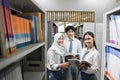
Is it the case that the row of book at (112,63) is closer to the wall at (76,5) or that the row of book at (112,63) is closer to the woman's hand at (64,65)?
the woman's hand at (64,65)

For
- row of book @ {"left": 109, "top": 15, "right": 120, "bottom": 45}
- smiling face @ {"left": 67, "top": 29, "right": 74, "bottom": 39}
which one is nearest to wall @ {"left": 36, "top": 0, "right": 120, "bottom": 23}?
smiling face @ {"left": 67, "top": 29, "right": 74, "bottom": 39}

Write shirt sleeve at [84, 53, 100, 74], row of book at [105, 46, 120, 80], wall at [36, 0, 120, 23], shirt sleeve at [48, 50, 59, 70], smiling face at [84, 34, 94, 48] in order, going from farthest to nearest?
wall at [36, 0, 120, 23] → shirt sleeve at [48, 50, 59, 70] → smiling face at [84, 34, 94, 48] → shirt sleeve at [84, 53, 100, 74] → row of book at [105, 46, 120, 80]

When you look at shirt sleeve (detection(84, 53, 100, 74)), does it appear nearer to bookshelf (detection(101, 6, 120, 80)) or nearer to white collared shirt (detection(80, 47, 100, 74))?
white collared shirt (detection(80, 47, 100, 74))

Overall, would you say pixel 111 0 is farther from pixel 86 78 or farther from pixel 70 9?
pixel 86 78

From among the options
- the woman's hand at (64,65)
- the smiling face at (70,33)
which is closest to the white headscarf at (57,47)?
the woman's hand at (64,65)

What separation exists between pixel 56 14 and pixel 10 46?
16.1ft

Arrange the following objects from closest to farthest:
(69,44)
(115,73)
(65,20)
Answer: (115,73), (69,44), (65,20)

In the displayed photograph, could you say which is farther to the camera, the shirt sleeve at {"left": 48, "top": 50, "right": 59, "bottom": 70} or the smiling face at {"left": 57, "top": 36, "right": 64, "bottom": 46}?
the smiling face at {"left": 57, "top": 36, "right": 64, "bottom": 46}

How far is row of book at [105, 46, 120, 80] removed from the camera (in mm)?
1771

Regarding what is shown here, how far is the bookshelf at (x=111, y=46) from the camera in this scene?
1.82 meters

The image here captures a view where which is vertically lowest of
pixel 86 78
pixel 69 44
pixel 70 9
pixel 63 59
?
pixel 86 78

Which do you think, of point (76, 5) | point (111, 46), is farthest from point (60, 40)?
point (76, 5)

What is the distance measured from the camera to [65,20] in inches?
221

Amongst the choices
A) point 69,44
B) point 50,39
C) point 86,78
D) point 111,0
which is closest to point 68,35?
point 69,44
